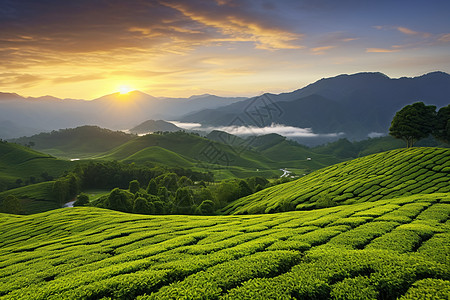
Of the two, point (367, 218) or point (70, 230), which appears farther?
point (70, 230)

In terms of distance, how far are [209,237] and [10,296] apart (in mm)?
14380

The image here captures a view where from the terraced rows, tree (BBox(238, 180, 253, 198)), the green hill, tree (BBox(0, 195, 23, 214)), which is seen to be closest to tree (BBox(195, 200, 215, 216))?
the green hill

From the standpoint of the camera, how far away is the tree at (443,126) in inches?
2584

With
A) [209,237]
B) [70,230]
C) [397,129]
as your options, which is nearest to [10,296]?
[209,237]

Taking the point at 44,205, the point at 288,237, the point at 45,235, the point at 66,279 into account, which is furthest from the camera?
the point at 44,205

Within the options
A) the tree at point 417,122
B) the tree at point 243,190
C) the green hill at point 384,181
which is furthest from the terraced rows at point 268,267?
the tree at point 243,190

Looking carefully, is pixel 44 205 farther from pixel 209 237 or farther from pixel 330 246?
pixel 330 246

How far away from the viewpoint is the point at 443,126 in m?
66.6

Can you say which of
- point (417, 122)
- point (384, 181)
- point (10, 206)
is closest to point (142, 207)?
point (384, 181)

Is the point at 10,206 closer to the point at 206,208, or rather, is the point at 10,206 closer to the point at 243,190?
the point at 206,208

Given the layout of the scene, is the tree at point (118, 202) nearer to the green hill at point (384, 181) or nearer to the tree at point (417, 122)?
the green hill at point (384, 181)

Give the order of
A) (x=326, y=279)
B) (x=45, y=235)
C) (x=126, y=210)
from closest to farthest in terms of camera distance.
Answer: (x=326, y=279) → (x=45, y=235) → (x=126, y=210)

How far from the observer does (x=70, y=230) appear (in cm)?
3697

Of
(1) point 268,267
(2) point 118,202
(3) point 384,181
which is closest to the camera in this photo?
(1) point 268,267
